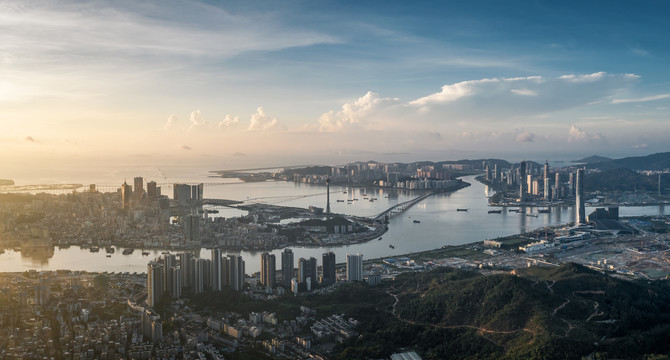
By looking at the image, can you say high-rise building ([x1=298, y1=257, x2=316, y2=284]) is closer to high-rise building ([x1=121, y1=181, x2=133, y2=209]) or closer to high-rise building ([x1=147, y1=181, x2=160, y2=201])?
high-rise building ([x1=121, y1=181, x2=133, y2=209])

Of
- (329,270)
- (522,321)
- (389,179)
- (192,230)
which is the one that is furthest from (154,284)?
(389,179)

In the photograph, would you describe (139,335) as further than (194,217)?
No

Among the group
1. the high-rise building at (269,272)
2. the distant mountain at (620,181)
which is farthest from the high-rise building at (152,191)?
the distant mountain at (620,181)

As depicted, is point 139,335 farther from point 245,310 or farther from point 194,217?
point 194,217

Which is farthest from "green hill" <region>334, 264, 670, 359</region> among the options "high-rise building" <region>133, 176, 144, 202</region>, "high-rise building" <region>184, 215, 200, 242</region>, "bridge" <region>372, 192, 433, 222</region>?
"high-rise building" <region>133, 176, 144, 202</region>

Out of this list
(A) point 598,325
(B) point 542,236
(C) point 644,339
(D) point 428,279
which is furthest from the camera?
(B) point 542,236

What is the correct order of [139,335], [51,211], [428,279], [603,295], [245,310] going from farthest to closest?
1. [51,211]
2. [428,279]
3. [245,310]
4. [603,295]
5. [139,335]

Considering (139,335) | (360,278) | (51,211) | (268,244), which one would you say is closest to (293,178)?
(51,211)
